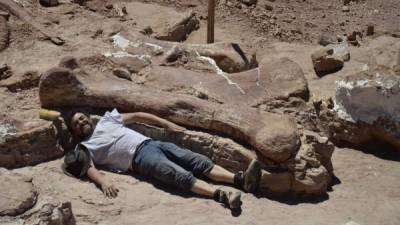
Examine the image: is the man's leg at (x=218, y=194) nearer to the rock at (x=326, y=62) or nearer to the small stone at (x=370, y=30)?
the rock at (x=326, y=62)

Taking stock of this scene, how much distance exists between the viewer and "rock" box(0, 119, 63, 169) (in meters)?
4.98

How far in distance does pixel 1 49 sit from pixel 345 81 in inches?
151

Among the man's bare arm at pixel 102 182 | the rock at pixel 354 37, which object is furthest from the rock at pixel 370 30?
the man's bare arm at pixel 102 182

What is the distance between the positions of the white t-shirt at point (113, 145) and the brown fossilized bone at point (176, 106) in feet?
1.17

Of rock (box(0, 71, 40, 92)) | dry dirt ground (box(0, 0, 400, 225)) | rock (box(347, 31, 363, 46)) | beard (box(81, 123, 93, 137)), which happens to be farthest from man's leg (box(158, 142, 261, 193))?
rock (box(347, 31, 363, 46))

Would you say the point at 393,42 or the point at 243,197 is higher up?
the point at 393,42

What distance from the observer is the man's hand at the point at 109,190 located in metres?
4.73

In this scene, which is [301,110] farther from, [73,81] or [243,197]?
[73,81]

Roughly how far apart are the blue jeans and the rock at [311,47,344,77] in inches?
94.6

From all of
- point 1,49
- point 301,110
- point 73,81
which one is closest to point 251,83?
point 301,110

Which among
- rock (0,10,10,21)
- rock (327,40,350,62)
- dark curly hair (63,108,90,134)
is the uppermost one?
rock (0,10,10,21)

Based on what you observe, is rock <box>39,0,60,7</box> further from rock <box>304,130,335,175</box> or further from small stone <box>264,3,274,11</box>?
rock <box>304,130,335,175</box>

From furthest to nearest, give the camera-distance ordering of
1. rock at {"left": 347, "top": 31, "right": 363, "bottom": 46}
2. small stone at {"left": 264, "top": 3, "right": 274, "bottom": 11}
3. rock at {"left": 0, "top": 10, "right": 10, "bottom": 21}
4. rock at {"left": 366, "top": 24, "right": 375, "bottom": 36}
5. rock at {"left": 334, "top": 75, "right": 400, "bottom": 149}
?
small stone at {"left": 264, "top": 3, "right": 274, "bottom": 11}, rock at {"left": 366, "top": 24, "right": 375, "bottom": 36}, rock at {"left": 347, "top": 31, "right": 363, "bottom": 46}, rock at {"left": 0, "top": 10, "right": 10, "bottom": 21}, rock at {"left": 334, "top": 75, "right": 400, "bottom": 149}

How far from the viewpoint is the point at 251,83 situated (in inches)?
227
